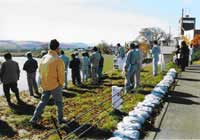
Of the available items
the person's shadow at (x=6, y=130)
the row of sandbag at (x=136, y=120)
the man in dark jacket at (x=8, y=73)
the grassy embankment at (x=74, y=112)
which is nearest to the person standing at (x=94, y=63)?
the grassy embankment at (x=74, y=112)

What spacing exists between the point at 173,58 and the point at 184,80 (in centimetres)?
1117

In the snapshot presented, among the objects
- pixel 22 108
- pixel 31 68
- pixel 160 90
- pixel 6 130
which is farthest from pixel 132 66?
pixel 6 130

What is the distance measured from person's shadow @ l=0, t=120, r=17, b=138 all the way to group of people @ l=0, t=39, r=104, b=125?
601 mm

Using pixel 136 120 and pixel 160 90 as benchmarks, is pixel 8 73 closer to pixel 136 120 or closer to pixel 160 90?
pixel 160 90

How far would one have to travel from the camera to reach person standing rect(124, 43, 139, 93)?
54.3 feet

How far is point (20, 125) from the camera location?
11922mm

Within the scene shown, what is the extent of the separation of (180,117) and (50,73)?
4103 millimetres

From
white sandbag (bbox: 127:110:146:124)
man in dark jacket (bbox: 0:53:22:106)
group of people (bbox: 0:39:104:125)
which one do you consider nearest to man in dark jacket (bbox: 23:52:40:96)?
group of people (bbox: 0:39:104:125)

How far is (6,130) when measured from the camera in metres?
11.6

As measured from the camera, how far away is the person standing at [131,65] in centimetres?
1655

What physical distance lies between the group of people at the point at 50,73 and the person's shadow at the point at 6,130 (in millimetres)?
601

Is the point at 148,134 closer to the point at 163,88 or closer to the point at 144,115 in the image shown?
the point at 144,115

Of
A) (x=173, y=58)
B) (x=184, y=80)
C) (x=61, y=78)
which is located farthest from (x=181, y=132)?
(x=173, y=58)

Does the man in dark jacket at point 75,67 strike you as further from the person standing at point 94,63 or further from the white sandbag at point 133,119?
the white sandbag at point 133,119
